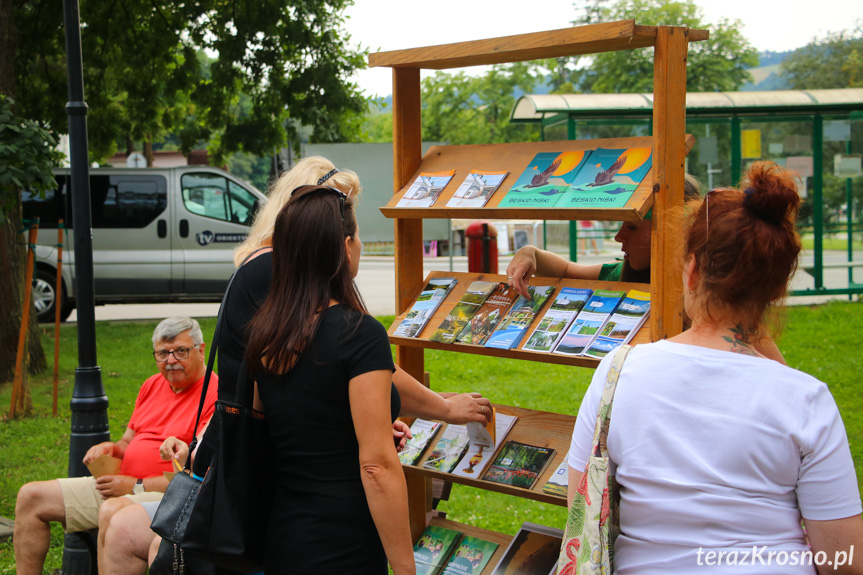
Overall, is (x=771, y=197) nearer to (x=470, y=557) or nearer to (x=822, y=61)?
(x=470, y=557)

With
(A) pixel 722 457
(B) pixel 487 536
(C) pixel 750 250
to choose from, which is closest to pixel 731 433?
(A) pixel 722 457

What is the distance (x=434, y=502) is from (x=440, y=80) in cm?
3033

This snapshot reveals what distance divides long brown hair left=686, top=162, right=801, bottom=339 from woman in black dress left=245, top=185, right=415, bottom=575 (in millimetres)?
867

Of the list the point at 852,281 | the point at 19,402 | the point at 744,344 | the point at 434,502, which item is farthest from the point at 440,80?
the point at 744,344

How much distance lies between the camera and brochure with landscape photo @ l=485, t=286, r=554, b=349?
2.80 metres

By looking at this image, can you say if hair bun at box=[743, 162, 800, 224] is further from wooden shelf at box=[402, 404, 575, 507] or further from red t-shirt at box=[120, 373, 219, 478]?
red t-shirt at box=[120, 373, 219, 478]

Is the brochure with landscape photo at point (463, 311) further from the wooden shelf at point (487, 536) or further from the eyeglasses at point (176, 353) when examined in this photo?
the eyeglasses at point (176, 353)

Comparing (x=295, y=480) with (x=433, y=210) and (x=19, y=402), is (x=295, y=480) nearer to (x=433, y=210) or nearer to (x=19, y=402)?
(x=433, y=210)

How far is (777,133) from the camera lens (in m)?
11.3

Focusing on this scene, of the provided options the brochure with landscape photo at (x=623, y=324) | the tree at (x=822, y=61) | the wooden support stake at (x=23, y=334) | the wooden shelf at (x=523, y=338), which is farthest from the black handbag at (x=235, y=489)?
the tree at (x=822, y=61)

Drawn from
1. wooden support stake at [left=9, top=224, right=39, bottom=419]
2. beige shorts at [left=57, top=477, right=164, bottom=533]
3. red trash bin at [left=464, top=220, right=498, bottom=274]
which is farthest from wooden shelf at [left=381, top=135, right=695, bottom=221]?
red trash bin at [left=464, top=220, right=498, bottom=274]

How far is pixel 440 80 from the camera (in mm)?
32812

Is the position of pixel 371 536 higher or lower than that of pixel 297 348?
lower

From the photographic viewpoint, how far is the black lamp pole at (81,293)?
4102 millimetres
